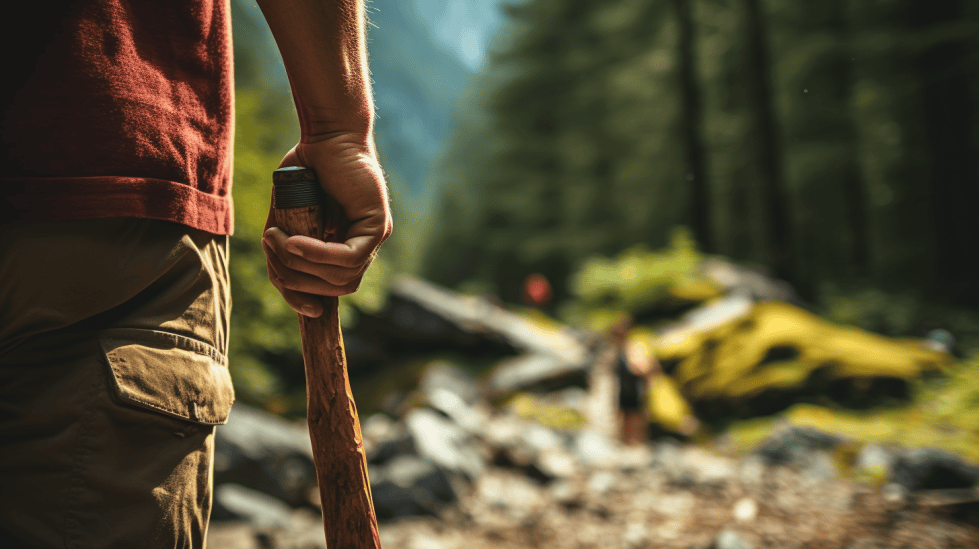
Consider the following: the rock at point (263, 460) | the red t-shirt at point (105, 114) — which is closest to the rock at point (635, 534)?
the rock at point (263, 460)

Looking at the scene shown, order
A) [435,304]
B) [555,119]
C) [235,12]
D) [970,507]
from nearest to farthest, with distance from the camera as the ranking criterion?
[970,507], [235,12], [435,304], [555,119]

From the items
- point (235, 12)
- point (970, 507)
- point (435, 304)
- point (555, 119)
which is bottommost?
point (435, 304)

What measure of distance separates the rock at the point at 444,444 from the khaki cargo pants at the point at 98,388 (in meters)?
3.92

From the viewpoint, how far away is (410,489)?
4508 millimetres

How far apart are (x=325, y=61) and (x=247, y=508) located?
12.5ft

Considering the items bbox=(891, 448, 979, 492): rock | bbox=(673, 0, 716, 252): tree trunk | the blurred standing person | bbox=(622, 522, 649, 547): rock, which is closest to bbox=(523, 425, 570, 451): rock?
the blurred standing person

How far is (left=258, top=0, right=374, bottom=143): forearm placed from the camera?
1.25m

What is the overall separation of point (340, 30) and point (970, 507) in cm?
457

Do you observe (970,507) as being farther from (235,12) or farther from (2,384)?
(235,12)

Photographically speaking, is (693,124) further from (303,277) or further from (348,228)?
(303,277)

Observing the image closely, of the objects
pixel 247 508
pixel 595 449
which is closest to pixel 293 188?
pixel 247 508

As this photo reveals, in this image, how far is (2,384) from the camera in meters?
1.03

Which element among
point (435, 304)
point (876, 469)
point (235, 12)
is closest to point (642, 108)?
point (435, 304)

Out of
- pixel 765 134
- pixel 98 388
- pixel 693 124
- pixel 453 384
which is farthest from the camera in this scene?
pixel 693 124
